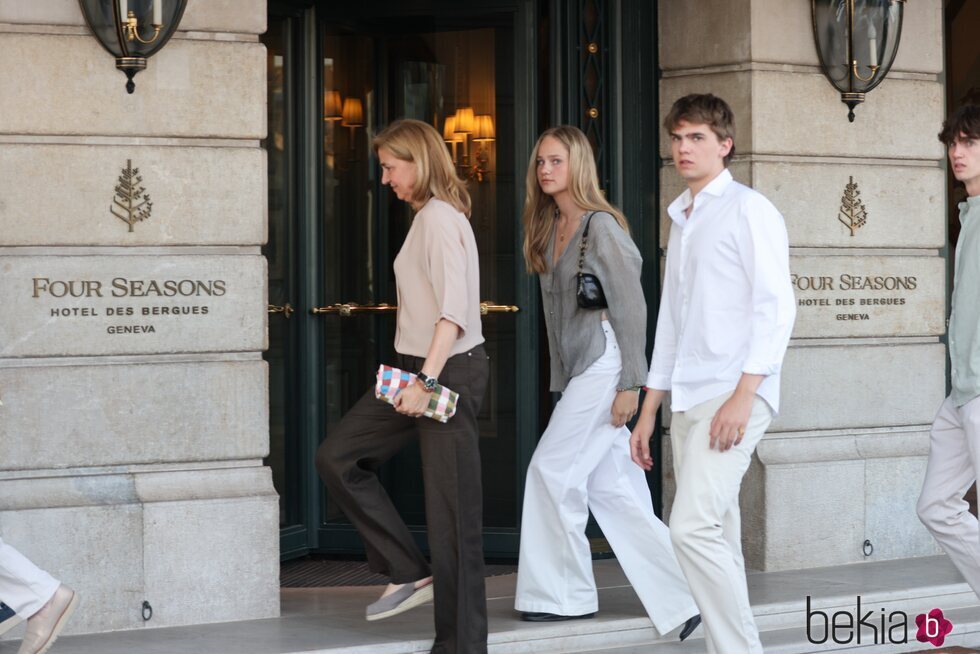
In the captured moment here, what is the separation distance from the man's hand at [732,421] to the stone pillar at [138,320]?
227cm

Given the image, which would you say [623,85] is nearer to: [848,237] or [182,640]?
[848,237]

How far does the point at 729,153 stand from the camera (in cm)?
543

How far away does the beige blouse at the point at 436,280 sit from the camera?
220 inches

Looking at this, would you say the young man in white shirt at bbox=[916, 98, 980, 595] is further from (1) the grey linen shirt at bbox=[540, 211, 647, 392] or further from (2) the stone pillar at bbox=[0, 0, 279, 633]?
(2) the stone pillar at bbox=[0, 0, 279, 633]

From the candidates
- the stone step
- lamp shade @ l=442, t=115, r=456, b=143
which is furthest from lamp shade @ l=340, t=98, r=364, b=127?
the stone step

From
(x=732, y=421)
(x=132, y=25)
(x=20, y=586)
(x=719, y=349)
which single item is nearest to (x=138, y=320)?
(x=132, y=25)

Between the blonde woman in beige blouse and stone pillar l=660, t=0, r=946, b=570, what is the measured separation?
2.39 metres

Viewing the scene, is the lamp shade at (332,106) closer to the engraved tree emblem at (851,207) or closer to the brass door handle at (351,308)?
the brass door handle at (351,308)

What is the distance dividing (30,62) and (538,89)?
267 cm

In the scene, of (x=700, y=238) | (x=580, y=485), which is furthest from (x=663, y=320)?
(x=580, y=485)

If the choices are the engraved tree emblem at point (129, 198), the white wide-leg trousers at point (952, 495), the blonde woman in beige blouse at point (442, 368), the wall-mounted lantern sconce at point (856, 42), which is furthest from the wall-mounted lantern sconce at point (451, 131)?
the white wide-leg trousers at point (952, 495)

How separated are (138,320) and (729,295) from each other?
2549 mm

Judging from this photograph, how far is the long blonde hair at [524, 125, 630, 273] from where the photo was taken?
6367 mm

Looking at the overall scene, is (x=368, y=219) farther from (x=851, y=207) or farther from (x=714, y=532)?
(x=714, y=532)
